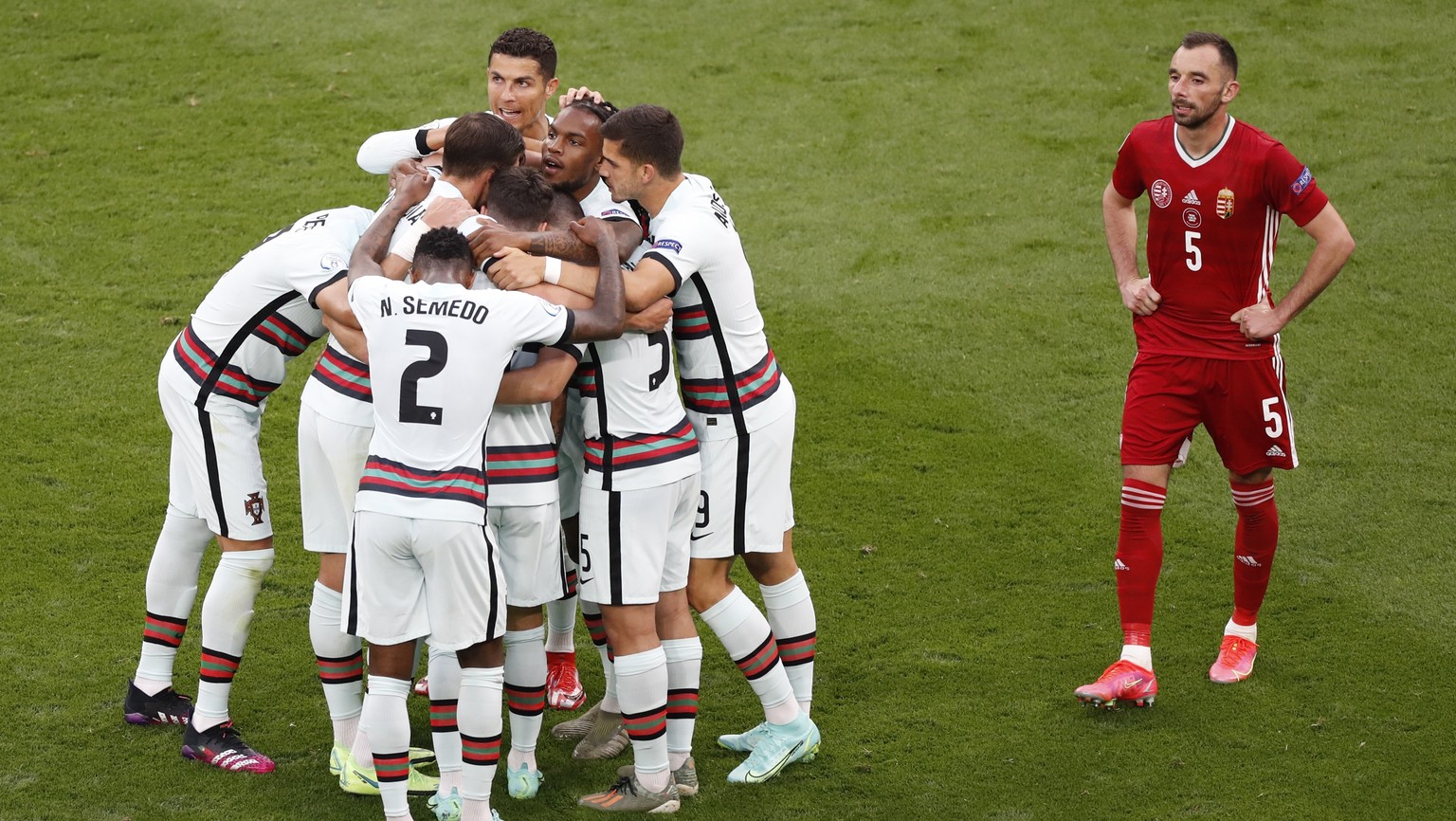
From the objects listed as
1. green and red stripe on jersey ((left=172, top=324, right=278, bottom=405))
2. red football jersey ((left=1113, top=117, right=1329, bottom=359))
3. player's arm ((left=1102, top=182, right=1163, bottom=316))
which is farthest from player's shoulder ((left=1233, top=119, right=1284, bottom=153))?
green and red stripe on jersey ((left=172, top=324, right=278, bottom=405))

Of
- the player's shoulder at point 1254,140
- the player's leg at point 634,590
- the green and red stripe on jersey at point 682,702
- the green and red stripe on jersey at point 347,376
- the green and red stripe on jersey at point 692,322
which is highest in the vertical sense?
the player's shoulder at point 1254,140

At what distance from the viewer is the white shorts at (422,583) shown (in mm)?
4152

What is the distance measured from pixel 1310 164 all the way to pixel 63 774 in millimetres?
8446

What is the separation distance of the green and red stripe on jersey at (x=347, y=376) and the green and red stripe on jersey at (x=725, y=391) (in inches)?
38.5

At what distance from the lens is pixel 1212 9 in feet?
39.7

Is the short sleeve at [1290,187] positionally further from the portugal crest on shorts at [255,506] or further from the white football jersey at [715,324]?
the portugal crest on shorts at [255,506]

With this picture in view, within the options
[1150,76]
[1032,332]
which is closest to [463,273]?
[1032,332]

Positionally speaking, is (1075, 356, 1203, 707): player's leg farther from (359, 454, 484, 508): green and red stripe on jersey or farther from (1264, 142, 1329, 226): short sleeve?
(359, 454, 484, 508): green and red stripe on jersey

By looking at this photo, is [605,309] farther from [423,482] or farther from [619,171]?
[423,482]

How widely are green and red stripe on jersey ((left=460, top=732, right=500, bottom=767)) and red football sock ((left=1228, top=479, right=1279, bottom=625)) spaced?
282 cm

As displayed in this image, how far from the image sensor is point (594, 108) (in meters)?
4.80

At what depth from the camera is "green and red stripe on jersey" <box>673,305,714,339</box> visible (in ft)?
15.2

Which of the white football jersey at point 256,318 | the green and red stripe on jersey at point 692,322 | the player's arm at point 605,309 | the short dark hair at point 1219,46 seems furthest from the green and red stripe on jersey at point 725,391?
the short dark hair at point 1219,46

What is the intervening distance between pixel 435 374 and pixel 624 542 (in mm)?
802
